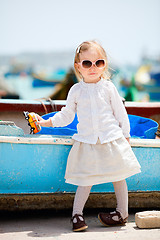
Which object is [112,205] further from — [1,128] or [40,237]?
[1,128]

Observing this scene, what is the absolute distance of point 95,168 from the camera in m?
2.73

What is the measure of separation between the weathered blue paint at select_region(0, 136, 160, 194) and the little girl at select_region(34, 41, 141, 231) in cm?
13

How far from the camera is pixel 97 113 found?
2793 mm

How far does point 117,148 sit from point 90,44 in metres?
0.72

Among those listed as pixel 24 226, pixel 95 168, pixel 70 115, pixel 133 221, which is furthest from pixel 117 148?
pixel 24 226

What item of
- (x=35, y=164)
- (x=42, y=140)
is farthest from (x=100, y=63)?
(x=35, y=164)

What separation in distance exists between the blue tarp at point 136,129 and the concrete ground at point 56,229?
2.07 ft

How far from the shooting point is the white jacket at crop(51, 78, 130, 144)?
109 inches

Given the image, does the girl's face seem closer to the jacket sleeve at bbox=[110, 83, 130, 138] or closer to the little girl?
the little girl

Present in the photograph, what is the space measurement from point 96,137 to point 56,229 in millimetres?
682

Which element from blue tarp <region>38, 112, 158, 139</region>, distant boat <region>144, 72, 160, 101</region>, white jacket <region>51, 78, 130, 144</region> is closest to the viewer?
white jacket <region>51, 78, 130, 144</region>

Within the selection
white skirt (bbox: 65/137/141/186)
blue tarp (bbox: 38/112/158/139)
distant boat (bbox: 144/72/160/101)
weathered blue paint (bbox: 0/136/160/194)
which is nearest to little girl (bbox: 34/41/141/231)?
white skirt (bbox: 65/137/141/186)

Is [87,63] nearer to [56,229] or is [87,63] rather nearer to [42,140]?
[42,140]

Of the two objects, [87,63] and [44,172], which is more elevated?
[87,63]
